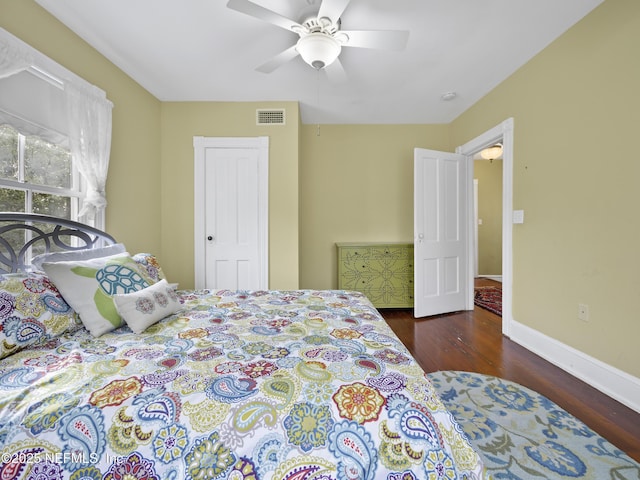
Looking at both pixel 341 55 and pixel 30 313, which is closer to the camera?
pixel 30 313

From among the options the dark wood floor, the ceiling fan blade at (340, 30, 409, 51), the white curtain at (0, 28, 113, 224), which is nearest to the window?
the white curtain at (0, 28, 113, 224)

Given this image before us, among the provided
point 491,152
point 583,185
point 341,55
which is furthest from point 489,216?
point 341,55

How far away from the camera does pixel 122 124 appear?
8.04ft

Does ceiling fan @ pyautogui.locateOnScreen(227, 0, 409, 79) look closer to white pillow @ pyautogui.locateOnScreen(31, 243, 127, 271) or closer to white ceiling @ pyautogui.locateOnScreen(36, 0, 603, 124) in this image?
white ceiling @ pyautogui.locateOnScreen(36, 0, 603, 124)

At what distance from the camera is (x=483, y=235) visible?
216 inches

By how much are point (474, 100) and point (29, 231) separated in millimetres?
4156

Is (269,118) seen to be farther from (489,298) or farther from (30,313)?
(489,298)

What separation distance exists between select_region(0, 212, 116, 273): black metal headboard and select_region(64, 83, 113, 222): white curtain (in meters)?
0.24

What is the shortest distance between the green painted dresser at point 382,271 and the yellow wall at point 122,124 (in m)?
2.23

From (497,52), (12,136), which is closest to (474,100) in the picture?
(497,52)

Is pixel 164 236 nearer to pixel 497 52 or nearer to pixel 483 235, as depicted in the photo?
pixel 497 52

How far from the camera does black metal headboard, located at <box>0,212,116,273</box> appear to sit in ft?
4.76

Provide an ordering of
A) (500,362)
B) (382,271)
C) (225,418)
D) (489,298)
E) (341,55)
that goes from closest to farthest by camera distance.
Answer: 1. (225,418)
2. (500,362)
3. (341,55)
4. (382,271)
5. (489,298)

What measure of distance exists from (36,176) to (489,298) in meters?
5.07
